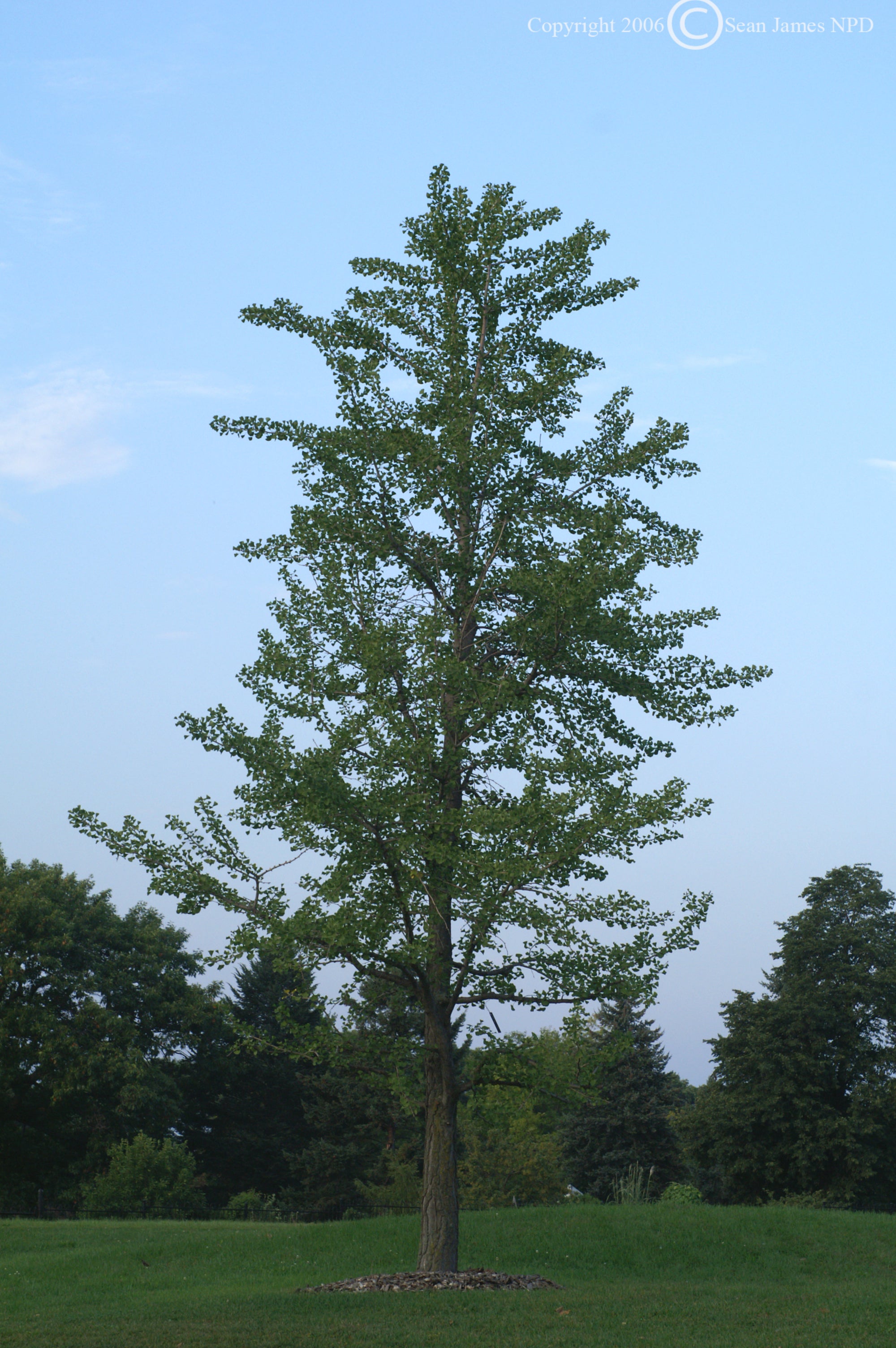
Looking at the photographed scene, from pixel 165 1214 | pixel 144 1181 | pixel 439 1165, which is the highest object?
pixel 439 1165

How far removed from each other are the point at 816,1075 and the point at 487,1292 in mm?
28086

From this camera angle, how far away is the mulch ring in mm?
13609

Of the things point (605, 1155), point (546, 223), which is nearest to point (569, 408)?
point (546, 223)

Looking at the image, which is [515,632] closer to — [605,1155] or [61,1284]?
[61,1284]

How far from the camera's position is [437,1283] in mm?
13750

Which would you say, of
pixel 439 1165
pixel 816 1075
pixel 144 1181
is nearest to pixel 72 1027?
pixel 144 1181

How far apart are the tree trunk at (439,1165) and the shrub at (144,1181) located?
1992 cm

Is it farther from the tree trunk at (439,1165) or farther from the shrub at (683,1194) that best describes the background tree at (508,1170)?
the tree trunk at (439,1165)

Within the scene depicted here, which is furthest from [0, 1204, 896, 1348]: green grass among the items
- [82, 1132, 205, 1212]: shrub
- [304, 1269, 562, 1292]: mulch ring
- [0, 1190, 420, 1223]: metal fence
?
[82, 1132, 205, 1212]: shrub

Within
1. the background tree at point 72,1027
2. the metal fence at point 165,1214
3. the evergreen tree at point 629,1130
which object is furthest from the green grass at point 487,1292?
the evergreen tree at point 629,1130

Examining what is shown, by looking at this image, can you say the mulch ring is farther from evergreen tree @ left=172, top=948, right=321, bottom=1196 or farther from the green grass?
evergreen tree @ left=172, top=948, right=321, bottom=1196

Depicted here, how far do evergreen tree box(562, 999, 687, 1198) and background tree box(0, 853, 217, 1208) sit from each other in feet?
52.4

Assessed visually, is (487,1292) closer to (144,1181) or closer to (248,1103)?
(144,1181)

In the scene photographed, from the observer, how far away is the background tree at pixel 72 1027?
37.9m
